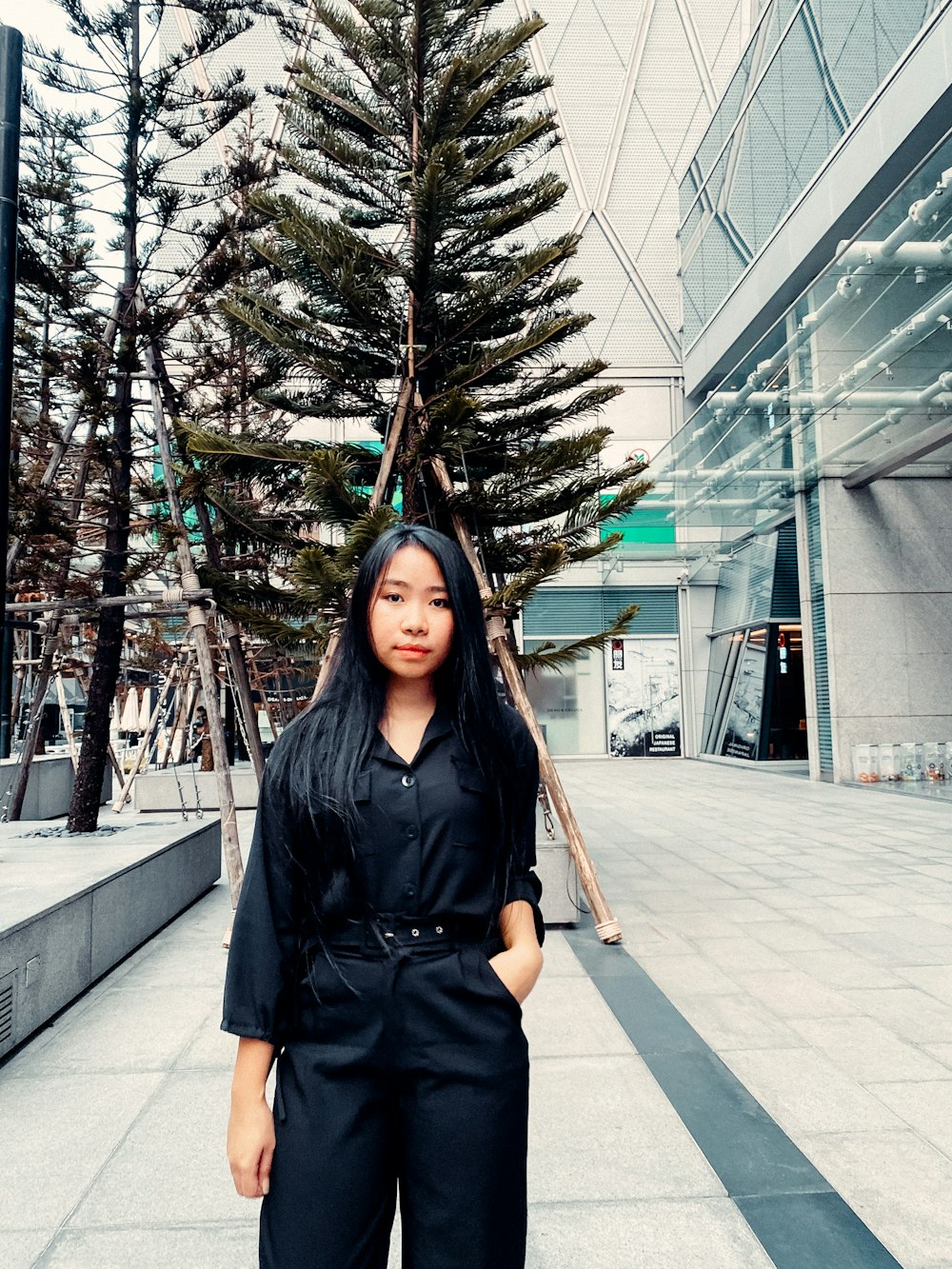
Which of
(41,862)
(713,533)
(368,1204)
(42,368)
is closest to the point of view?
(368,1204)

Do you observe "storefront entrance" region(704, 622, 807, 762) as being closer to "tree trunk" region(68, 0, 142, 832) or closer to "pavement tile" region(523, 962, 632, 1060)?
"tree trunk" region(68, 0, 142, 832)

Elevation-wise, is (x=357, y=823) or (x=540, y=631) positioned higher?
(x=540, y=631)

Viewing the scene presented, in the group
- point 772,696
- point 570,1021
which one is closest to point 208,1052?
point 570,1021

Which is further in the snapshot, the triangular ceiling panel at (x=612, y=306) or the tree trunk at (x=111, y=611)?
the triangular ceiling panel at (x=612, y=306)

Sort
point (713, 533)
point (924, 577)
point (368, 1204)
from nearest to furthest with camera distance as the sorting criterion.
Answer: point (368, 1204) → point (924, 577) → point (713, 533)

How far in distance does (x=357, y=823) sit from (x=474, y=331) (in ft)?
14.0

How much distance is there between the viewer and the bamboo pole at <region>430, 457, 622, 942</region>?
4641 millimetres

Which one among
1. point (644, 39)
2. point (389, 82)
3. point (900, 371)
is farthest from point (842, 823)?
point (644, 39)

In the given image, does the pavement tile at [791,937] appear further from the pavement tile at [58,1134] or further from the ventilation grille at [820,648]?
the ventilation grille at [820,648]

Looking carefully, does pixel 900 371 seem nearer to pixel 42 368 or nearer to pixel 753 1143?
pixel 42 368

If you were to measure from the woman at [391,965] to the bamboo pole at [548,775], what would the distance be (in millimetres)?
3303

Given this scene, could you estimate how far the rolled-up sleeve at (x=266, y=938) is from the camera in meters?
1.17

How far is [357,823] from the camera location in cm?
A: 121

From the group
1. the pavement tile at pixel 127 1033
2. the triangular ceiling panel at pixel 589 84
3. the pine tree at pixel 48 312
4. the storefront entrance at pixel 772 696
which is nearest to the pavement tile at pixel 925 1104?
the pavement tile at pixel 127 1033
